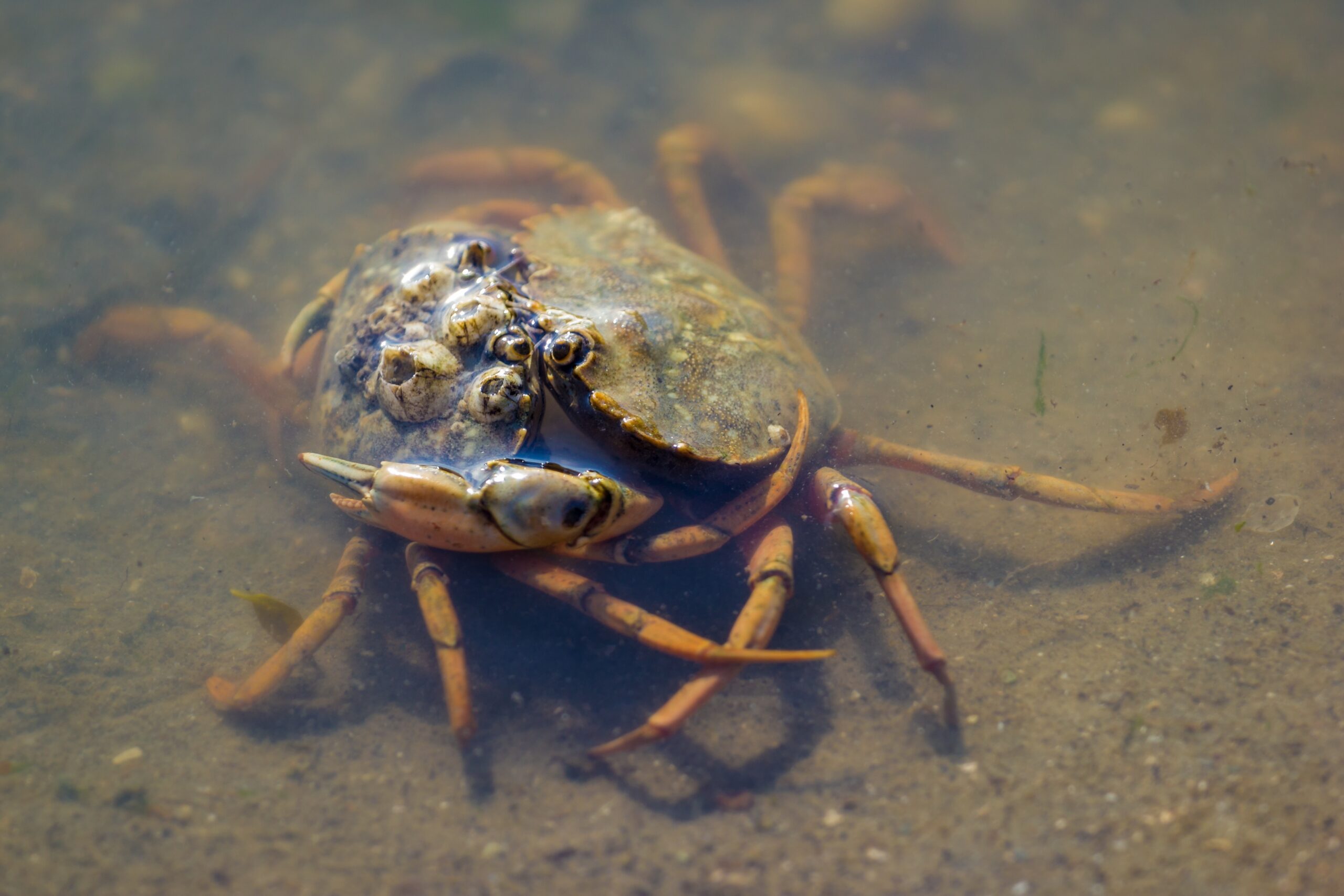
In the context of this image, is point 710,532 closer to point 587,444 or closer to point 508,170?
point 587,444

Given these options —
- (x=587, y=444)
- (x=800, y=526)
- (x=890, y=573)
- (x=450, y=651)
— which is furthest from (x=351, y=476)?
(x=890, y=573)

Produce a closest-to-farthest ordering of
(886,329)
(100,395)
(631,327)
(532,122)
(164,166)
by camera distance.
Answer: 1. (631,327)
2. (100,395)
3. (886,329)
4. (164,166)
5. (532,122)

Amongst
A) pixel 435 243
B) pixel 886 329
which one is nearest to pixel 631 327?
pixel 435 243

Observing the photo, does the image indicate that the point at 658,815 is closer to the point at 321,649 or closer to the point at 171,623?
the point at 321,649

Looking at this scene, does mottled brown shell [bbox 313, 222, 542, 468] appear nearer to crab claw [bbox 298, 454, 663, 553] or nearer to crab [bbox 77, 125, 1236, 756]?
crab [bbox 77, 125, 1236, 756]

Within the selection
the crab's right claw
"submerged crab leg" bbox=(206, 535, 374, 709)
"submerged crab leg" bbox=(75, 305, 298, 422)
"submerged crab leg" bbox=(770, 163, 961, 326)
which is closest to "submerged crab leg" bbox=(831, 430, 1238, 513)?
"submerged crab leg" bbox=(770, 163, 961, 326)
